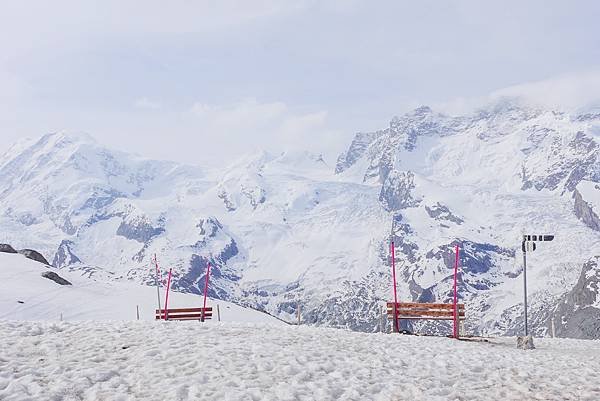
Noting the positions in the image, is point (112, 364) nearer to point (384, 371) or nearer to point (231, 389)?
point (231, 389)

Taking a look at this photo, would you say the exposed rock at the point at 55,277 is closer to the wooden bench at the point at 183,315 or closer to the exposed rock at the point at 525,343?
the wooden bench at the point at 183,315

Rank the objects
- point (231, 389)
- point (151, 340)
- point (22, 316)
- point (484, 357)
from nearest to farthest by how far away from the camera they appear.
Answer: point (231, 389), point (151, 340), point (484, 357), point (22, 316)

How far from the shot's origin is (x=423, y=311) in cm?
3281

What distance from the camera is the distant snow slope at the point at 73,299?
52.9 m

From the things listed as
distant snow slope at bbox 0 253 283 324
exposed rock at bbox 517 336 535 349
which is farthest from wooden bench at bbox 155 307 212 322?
exposed rock at bbox 517 336 535 349

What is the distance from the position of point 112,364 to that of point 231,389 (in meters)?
3.62

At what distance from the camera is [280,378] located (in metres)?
16.2

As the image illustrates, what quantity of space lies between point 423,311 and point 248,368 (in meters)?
17.9

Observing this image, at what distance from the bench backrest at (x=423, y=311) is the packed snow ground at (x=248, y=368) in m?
8.81

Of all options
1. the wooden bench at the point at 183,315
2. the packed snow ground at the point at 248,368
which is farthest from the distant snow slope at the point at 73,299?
the packed snow ground at the point at 248,368

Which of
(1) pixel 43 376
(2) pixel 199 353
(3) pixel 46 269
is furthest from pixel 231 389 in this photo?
(3) pixel 46 269

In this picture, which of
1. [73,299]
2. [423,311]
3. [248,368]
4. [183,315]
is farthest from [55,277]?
[248,368]

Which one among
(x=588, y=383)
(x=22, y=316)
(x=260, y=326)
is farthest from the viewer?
(x=22, y=316)

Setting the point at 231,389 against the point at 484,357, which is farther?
the point at 484,357
